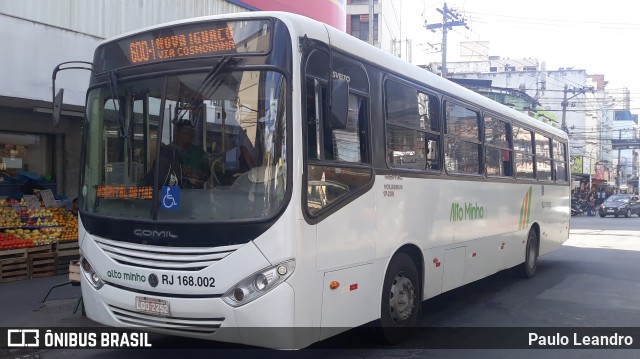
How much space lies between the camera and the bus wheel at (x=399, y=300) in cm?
583

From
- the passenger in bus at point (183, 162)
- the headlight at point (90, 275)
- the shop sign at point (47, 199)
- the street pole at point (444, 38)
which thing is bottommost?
the headlight at point (90, 275)

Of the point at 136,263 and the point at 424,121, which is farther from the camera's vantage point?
the point at 424,121

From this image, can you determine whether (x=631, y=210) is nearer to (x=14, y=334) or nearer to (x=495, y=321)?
(x=495, y=321)

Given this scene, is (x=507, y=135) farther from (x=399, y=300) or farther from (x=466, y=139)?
(x=399, y=300)

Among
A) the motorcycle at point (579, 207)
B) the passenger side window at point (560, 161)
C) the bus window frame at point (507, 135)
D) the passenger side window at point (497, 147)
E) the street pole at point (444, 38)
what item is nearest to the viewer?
the bus window frame at point (507, 135)

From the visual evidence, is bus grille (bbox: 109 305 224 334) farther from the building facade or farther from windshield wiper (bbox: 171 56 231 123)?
the building facade

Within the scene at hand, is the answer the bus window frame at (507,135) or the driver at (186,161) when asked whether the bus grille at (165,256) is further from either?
the bus window frame at (507,135)

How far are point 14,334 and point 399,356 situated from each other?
446cm

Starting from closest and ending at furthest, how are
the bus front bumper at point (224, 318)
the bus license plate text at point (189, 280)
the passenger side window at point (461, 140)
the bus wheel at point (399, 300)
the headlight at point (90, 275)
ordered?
the bus front bumper at point (224, 318), the bus license plate text at point (189, 280), the headlight at point (90, 275), the bus wheel at point (399, 300), the passenger side window at point (461, 140)

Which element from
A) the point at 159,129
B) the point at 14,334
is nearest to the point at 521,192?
the point at 159,129

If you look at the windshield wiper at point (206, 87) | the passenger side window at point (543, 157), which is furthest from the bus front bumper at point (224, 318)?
the passenger side window at point (543, 157)

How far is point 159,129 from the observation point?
192 inches

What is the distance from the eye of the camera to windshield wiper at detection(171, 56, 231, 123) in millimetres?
4621

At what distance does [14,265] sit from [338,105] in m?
7.63
